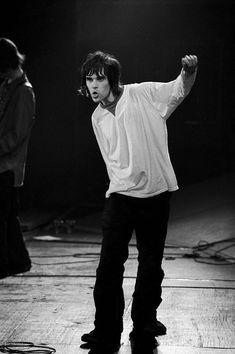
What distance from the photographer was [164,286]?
7.04 m

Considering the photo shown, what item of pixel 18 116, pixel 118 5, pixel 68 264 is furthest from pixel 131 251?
pixel 118 5

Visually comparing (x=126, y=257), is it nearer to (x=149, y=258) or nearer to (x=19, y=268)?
(x=149, y=258)

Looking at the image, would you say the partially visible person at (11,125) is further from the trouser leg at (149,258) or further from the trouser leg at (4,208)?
the trouser leg at (149,258)

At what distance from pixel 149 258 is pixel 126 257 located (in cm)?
16

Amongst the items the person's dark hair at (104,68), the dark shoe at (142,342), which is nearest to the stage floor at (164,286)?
the dark shoe at (142,342)

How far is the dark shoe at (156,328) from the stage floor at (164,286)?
0.17 feet

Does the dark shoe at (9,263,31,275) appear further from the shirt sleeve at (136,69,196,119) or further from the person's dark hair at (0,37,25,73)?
the shirt sleeve at (136,69,196,119)

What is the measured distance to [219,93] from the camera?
48.6ft

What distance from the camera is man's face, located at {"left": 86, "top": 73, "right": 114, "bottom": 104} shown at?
4996mm

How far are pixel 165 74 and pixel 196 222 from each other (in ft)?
15.4

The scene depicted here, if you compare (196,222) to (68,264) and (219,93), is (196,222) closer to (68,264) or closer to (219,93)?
Answer: (68,264)

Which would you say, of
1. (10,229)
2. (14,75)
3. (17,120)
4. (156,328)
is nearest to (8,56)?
(14,75)

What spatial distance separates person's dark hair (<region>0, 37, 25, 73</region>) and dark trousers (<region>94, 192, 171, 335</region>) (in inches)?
100

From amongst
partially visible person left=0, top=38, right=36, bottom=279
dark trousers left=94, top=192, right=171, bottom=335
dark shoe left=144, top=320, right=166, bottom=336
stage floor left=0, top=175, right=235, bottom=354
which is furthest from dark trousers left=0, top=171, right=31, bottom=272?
dark shoe left=144, top=320, right=166, bottom=336
